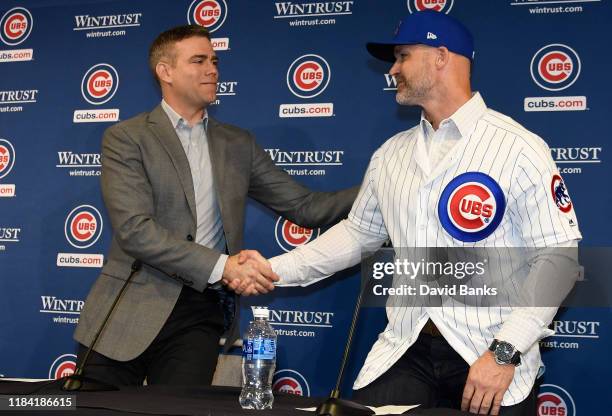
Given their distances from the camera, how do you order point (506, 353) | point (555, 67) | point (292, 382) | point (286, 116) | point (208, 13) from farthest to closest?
point (208, 13), point (286, 116), point (292, 382), point (555, 67), point (506, 353)

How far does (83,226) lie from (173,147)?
3.41 ft

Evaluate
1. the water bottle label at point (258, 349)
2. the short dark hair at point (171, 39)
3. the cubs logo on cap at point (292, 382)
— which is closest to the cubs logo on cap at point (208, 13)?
the short dark hair at point (171, 39)

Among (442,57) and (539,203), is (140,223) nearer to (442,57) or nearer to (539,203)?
(442,57)

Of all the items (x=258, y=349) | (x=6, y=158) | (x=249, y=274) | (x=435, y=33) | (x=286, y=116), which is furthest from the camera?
(x=6, y=158)

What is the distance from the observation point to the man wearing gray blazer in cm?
319

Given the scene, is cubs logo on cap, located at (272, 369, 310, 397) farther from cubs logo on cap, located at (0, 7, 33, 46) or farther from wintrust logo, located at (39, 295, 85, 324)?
cubs logo on cap, located at (0, 7, 33, 46)

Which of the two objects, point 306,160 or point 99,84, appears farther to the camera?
point 99,84

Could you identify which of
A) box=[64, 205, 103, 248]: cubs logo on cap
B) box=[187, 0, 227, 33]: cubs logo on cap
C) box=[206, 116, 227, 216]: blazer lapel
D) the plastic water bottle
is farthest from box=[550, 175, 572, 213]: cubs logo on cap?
box=[64, 205, 103, 248]: cubs logo on cap

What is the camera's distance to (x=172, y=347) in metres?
3.25

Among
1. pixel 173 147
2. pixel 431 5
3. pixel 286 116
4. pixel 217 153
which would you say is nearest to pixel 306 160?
pixel 286 116

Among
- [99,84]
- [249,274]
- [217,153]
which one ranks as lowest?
[249,274]

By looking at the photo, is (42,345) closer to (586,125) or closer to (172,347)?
(172,347)

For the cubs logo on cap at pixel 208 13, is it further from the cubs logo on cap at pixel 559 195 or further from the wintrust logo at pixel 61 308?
the cubs logo on cap at pixel 559 195

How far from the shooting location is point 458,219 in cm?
263
